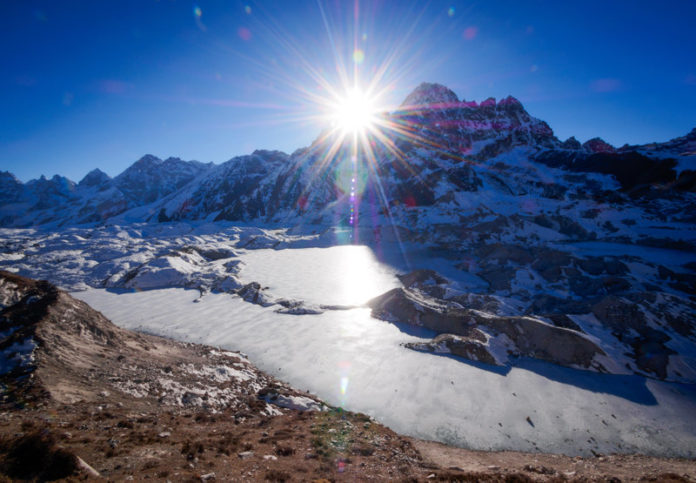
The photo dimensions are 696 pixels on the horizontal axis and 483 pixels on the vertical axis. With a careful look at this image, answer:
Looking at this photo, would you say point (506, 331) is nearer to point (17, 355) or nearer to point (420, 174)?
point (17, 355)

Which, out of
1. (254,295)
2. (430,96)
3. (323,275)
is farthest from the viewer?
(430,96)


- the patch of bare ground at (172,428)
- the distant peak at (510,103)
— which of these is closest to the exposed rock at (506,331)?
the patch of bare ground at (172,428)

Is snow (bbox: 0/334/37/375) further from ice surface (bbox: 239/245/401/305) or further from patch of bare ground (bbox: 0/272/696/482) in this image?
ice surface (bbox: 239/245/401/305)

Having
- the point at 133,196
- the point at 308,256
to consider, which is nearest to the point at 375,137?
the point at 308,256

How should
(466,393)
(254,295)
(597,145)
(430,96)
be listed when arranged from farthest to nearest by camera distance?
(430,96) → (597,145) → (254,295) → (466,393)

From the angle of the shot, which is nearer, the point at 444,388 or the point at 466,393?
the point at 466,393

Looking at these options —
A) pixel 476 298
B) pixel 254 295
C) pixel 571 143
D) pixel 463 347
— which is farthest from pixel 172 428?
pixel 571 143

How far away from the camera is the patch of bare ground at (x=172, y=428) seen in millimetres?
7305

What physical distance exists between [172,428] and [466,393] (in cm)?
1606

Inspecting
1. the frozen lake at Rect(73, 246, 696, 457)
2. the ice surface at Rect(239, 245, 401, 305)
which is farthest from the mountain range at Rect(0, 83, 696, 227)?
the frozen lake at Rect(73, 246, 696, 457)

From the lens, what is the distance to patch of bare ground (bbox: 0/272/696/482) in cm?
730

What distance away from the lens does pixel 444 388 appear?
59.2 feet

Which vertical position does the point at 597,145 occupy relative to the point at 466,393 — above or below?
above

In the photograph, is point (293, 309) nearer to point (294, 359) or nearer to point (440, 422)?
point (294, 359)
